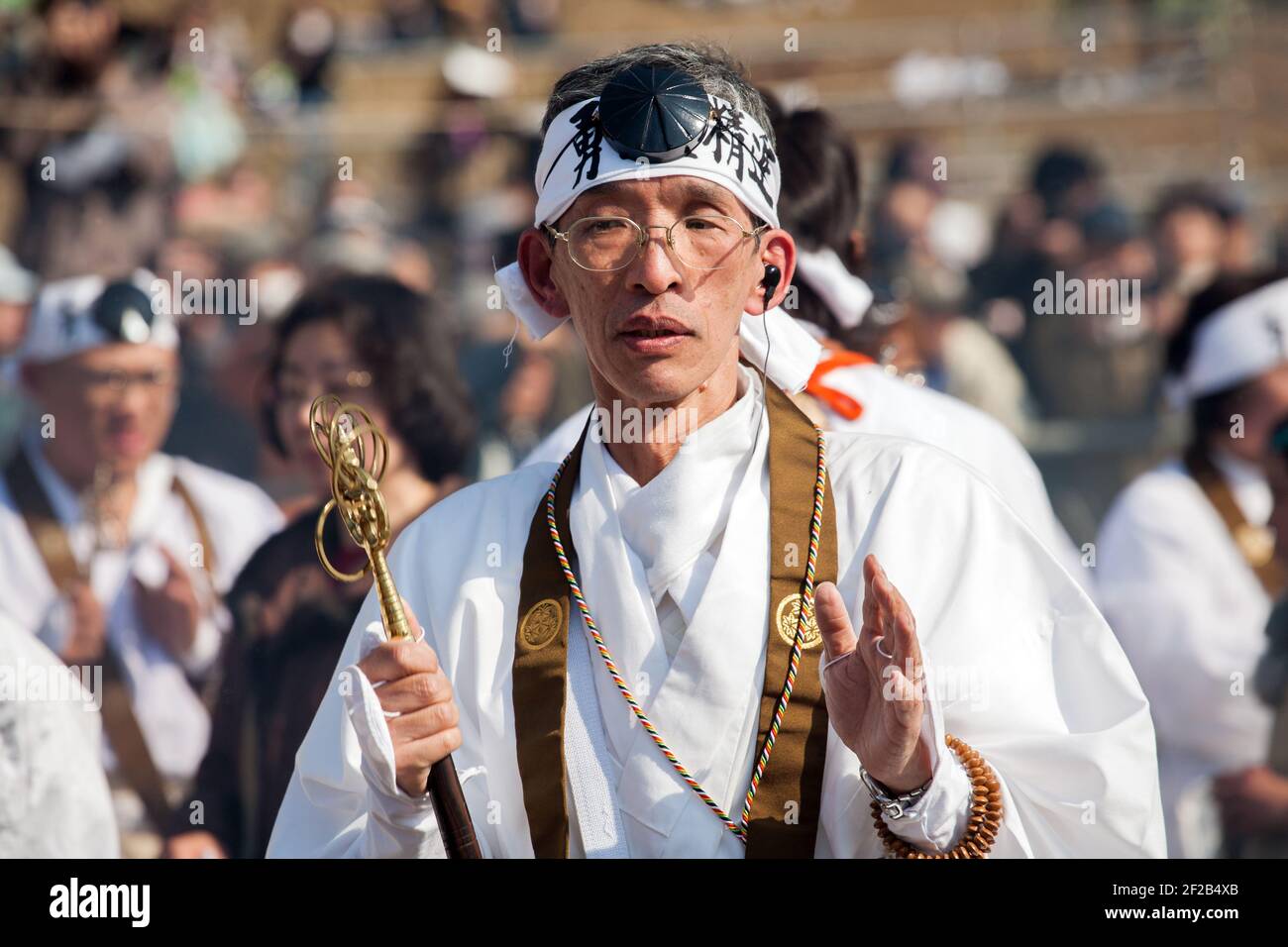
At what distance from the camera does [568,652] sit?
3.57 meters

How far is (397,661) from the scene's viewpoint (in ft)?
10.6

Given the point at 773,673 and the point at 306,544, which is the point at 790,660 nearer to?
the point at 773,673

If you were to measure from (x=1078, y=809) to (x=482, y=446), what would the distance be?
18.8 ft

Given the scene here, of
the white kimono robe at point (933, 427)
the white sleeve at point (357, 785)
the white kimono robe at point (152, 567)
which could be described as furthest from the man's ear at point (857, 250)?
the white kimono robe at point (152, 567)

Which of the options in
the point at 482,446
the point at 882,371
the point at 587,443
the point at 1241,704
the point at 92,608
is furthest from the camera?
the point at 482,446

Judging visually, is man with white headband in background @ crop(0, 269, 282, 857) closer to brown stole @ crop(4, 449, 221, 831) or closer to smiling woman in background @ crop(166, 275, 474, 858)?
brown stole @ crop(4, 449, 221, 831)

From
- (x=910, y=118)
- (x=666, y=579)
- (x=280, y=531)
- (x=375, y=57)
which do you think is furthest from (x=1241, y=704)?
(x=375, y=57)

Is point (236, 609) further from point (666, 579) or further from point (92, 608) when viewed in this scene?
point (666, 579)

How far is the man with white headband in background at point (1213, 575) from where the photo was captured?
6.80 metres

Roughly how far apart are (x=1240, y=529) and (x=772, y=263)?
4010 millimetres

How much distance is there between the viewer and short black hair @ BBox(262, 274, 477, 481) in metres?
7.14

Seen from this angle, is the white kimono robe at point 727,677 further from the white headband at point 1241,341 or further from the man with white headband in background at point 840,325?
the white headband at point 1241,341

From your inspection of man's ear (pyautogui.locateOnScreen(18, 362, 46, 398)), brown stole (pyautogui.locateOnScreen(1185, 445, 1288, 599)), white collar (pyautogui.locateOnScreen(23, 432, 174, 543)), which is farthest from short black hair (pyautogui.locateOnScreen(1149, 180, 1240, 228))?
man's ear (pyautogui.locateOnScreen(18, 362, 46, 398))
